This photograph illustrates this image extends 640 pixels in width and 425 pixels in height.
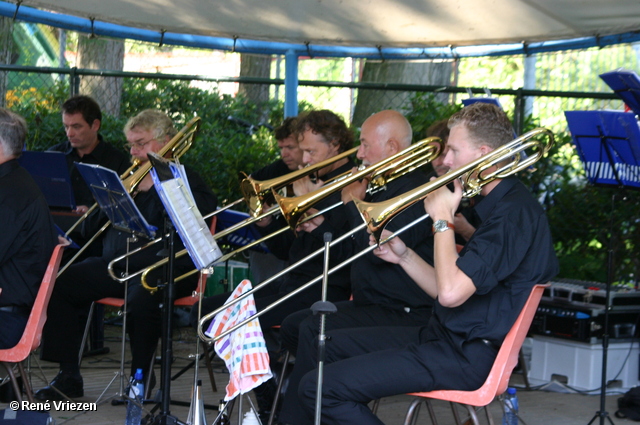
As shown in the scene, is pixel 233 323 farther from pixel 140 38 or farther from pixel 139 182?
pixel 140 38

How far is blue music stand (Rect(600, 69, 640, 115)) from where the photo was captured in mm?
3958

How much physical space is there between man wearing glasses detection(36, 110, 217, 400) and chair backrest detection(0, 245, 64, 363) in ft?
2.73

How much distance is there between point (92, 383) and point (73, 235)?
106 cm

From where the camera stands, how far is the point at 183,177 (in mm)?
3430

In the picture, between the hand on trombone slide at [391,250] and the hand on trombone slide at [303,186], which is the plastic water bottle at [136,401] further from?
the hand on trombone slide at [391,250]

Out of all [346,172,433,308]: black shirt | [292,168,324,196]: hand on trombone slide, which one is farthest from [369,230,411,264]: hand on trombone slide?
[292,168,324,196]: hand on trombone slide

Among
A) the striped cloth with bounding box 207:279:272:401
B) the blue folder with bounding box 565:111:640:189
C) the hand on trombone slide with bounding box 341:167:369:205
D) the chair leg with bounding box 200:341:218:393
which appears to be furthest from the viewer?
the chair leg with bounding box 200:341:218:393

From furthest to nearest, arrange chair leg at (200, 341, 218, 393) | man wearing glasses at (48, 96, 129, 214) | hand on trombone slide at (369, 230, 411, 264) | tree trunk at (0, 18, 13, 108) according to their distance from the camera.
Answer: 1. tree trunk at (0, 18, 13, 108)
2. man wearing glasses at (48, 96, 129, 214)
3. chair leg at (200, 341, 218, 393)
4. hand on trombone slide at (369, 230, 411, 264)

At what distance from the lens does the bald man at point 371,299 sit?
358 centimetres

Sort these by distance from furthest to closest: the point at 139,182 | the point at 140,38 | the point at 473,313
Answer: the point at 140,38
the point at 139,182
the point at 473,313

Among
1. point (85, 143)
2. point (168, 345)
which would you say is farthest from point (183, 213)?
point (85, 143)

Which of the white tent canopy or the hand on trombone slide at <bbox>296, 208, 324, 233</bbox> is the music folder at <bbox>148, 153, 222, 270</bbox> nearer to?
the hand on trombone slide at <bbox>296, 208, 324, 233</bbox>

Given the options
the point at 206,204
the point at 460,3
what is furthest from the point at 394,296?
the point at 460,3

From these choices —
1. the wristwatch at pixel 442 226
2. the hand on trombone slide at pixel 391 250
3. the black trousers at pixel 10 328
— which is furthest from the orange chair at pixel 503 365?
the black trousers at pixel 10 328
